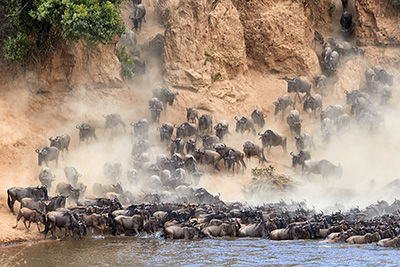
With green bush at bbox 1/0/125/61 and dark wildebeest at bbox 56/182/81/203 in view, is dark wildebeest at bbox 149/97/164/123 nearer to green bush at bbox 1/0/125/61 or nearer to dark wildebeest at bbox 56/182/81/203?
green bush at bbox 1/0/125/61

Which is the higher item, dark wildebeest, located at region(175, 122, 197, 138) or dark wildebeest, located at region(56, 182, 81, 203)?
dark wildebeest, located at region(175, 122, 197, 138)

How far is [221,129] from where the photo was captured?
36094mm

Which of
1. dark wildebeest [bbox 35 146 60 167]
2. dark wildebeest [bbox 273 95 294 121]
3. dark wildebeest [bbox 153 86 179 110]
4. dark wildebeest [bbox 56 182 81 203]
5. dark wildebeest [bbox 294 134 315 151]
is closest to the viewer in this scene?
dark wildebeest [bbox 56 182 81 203]

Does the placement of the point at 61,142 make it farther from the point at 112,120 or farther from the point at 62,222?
the point at 62,222

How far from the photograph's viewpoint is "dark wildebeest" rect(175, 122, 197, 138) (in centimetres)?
3534

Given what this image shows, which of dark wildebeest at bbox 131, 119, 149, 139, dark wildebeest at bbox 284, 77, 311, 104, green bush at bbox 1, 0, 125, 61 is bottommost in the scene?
dark wildebeest at bbox 131, 119, 149, 139

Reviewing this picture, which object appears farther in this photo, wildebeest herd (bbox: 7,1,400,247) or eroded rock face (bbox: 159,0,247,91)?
eroded rock face (bbox: 159,0,247,91)

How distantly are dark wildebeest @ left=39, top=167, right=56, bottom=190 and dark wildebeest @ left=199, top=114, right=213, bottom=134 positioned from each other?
10543 mm

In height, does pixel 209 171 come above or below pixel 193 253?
above

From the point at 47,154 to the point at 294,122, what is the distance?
1553 centimetres

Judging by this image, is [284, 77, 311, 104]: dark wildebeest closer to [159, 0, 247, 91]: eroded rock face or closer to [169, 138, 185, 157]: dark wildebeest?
[159, 0, 247, 91]: eroded rock face

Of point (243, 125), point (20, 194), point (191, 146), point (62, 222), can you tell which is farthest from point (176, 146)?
point (62, 222)

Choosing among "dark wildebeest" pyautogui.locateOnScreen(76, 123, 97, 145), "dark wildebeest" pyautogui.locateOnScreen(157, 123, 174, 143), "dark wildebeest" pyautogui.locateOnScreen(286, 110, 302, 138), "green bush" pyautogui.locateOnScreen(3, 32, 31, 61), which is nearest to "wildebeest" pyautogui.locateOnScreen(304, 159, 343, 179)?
"dark wildebeest" pyautogui.locateOnScreen(286, 110, 302, 138)

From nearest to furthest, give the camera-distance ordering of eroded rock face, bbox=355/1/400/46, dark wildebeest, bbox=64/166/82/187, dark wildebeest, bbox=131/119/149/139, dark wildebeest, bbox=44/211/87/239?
dark wildebeest, bbox=44/211/87/239 < dark wildebeest, bbox=64/166/82/187 < dark wildebeest, bbox=131/119/149/139 < eroded rock face, bbox=355/1/400/46
